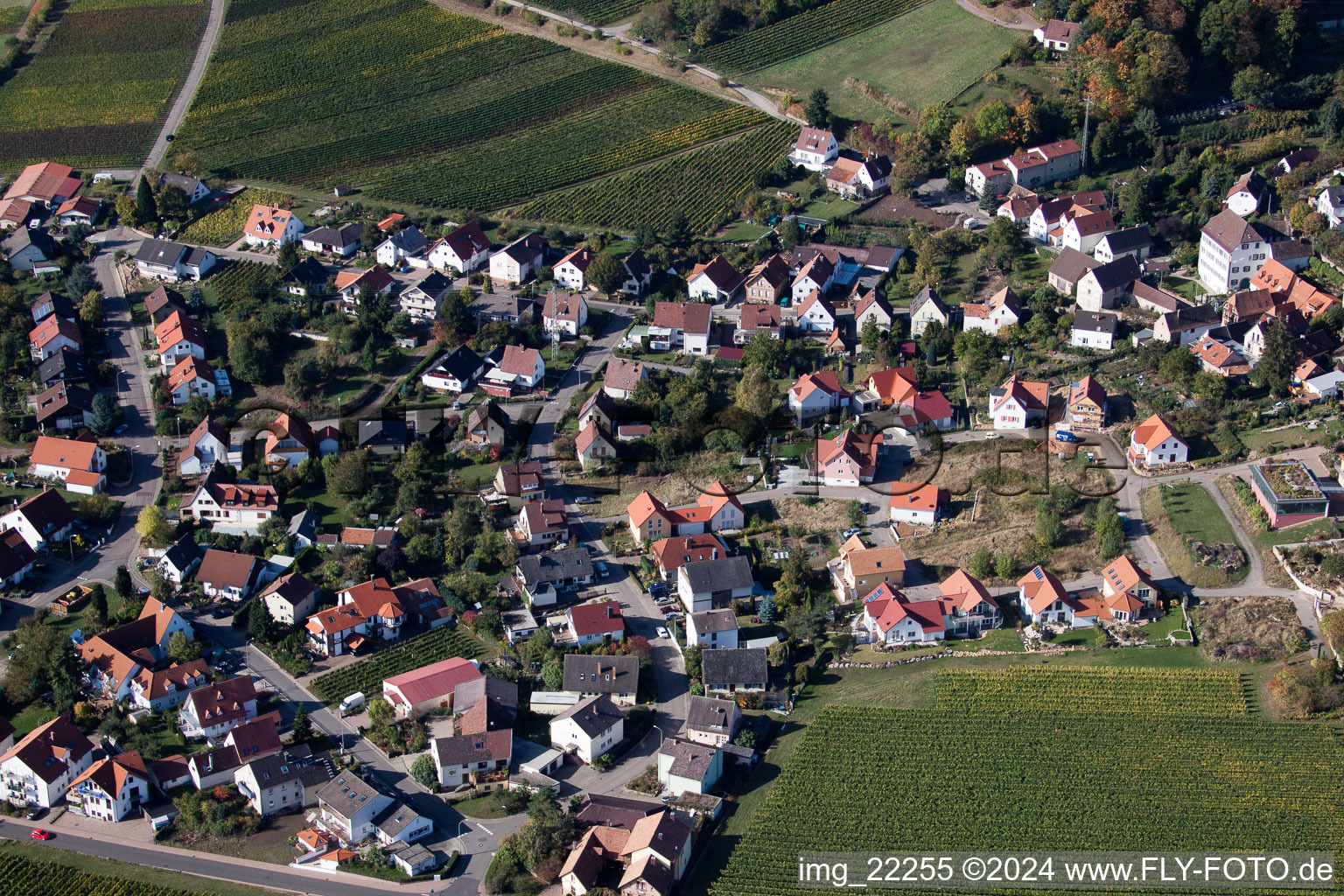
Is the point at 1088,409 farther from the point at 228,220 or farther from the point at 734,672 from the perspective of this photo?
the point at 228,220

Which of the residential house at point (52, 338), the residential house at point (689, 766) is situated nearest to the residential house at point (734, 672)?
the residential house at point (689, 766)

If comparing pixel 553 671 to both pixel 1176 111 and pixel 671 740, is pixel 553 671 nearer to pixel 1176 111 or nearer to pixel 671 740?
pixel 671 740

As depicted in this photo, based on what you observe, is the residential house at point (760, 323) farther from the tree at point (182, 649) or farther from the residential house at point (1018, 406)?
the tree at point (182, 649)

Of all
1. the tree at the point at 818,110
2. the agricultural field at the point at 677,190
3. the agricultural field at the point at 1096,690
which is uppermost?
the tree at the point at 818,110

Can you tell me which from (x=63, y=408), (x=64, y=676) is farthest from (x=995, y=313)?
(x=63, y=408)

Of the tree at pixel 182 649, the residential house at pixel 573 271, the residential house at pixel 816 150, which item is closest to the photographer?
the tree at pixel 182 649

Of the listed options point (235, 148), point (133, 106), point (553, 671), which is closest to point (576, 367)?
Answer: point (553, 671)
